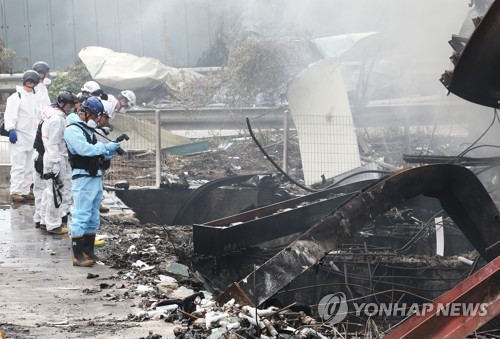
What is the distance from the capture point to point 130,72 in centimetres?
2052

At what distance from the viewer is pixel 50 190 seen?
9953mm

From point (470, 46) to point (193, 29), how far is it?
16671 mm

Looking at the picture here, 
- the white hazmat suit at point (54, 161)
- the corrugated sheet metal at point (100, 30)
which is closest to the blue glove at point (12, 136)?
the white hazmat suit at point (54, 161)

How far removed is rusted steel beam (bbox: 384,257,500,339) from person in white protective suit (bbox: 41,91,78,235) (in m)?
6.16

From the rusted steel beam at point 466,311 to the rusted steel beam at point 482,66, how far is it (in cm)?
248

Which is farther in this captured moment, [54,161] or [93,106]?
[54,161]

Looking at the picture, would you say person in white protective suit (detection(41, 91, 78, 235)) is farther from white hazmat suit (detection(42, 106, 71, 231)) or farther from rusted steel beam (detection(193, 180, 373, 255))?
rusted steel beam (detection(193, 180, 373, 255))

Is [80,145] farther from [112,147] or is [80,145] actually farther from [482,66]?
[482,66]

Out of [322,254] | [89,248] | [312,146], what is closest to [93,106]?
[89,248]

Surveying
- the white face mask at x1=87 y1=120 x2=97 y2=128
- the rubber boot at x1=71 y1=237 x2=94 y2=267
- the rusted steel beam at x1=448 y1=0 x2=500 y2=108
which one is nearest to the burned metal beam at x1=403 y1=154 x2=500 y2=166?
the rusted steel beam at x1=448 y1=0 x2=500 y2=108

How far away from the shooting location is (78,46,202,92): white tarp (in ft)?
66.3

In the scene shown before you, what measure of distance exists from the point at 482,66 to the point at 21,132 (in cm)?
826

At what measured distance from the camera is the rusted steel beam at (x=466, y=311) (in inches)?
177

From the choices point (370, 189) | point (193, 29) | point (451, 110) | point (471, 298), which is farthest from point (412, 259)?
point (193, 29)
